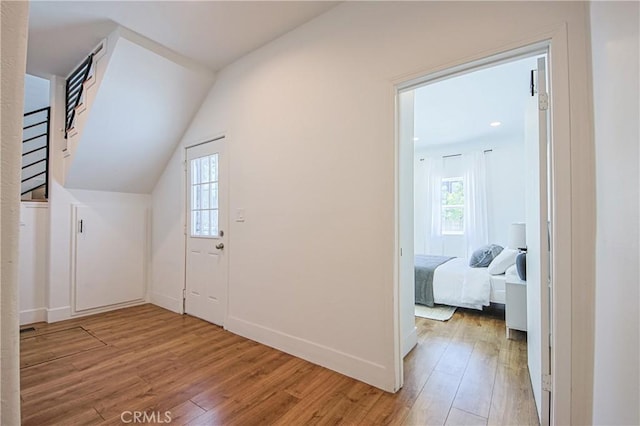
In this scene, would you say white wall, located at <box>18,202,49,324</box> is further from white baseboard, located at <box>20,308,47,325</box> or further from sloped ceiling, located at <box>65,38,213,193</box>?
sloped ceiling, located at <box>65,38,213,193</box>

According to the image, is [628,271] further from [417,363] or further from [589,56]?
[417,363]

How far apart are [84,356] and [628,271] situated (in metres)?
3.49

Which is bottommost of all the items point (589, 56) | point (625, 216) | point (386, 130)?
point (625, 216)

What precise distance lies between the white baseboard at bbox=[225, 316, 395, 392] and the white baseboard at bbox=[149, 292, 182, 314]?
3.53 feet

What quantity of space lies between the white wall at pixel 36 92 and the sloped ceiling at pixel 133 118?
1.65 m

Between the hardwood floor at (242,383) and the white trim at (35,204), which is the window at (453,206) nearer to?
the hardwood floor at (242,383)

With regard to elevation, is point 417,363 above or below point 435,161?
below

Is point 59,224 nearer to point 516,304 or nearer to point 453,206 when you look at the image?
point 516,304

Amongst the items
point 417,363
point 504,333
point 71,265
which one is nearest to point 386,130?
point 417,363

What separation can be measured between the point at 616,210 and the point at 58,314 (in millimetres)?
4788

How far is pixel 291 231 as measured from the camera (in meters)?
2.50

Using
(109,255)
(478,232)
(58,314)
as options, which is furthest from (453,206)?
(58,314)

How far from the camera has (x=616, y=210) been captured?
Answer: 105 centimetres

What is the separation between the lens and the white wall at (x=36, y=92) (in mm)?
3858
